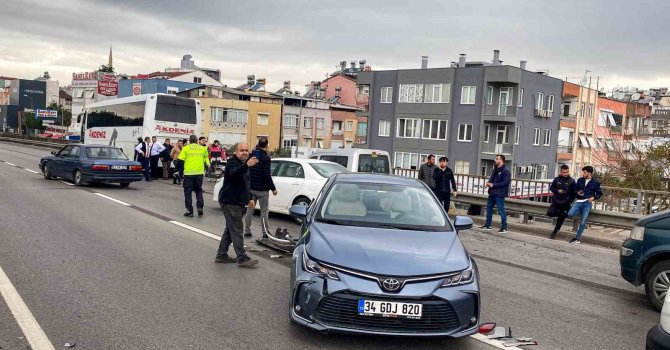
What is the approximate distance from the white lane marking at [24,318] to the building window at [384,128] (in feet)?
158

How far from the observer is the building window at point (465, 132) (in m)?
48.7

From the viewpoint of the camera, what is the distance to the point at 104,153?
1834 cm

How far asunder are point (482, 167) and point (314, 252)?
45.6 metres

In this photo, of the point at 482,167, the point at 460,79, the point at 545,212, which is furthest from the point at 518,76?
the point at 545,212

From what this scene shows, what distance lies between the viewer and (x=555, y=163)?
55844 millimetres

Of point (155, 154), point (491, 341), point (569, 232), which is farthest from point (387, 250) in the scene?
point (155, 154)

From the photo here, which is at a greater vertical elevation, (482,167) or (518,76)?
(518,76)

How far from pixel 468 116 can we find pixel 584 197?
3738 cm

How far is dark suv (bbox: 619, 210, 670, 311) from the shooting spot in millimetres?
6652

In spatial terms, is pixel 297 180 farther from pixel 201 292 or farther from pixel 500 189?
pixel 201 292

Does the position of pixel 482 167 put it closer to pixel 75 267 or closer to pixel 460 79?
pixel 460 79

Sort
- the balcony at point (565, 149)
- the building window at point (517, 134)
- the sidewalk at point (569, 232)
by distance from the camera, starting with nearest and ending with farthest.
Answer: the sidewalk at point (569, 232) → the building window at point (517, 134) → the balcony at point (565, 149)

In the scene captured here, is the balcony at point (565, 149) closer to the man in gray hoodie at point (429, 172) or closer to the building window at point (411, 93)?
the building window at point (411, 93)

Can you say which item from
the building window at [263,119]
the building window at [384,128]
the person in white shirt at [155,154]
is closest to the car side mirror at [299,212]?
the person in white shirt at [155,154]
